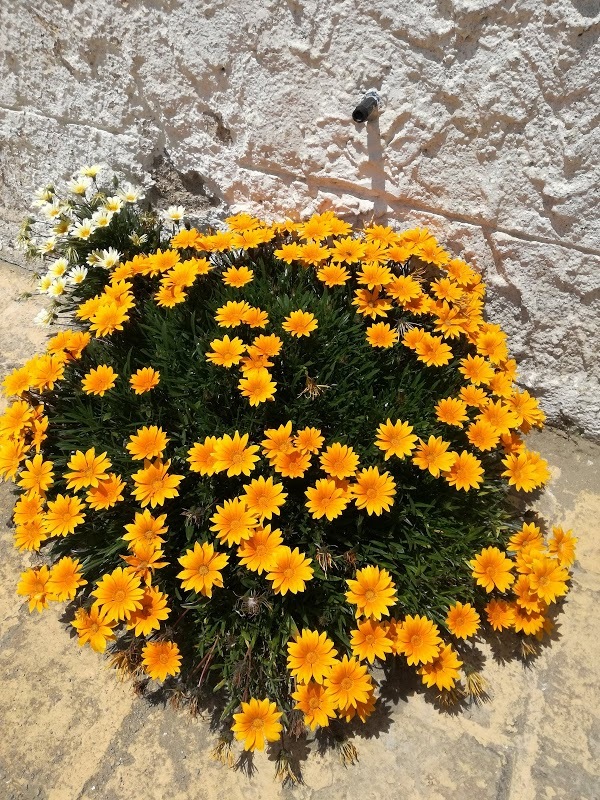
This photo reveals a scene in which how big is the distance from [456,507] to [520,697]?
688 mm

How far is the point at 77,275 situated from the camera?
9.05 ft

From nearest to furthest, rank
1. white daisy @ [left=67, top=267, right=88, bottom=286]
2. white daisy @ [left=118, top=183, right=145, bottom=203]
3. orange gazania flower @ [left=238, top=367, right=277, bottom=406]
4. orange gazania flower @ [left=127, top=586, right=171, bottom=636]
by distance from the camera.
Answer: orange gazania flower @ [left=127, top=586, right=171, bottom=636], orange gazania flower @ [left=238, top=367, right=277, bottom=406], white daisy @ [left=67, top=267, right=88, bottom=286], white daisy @ [left=118, top=183, right=145, bottom=203]

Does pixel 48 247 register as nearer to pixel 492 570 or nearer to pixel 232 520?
pixel 232 520

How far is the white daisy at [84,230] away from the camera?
2.84m

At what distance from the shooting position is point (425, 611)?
2074 mm

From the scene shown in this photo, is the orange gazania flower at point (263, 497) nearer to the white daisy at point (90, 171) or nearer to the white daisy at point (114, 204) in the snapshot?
the white daisy at point (114, 204)

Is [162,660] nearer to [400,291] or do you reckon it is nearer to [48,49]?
[400,291]

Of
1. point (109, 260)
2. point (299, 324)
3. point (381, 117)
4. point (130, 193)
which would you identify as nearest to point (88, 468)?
point (299, 324)

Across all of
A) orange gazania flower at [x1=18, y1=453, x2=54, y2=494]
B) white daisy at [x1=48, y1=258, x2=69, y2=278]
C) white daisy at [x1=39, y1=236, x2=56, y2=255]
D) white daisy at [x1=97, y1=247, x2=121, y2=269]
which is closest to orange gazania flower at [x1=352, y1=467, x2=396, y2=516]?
orange gazania flower at [x1=18, y1=453, x2=54, y2=494]

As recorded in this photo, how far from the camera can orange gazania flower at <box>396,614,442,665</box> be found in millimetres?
1920

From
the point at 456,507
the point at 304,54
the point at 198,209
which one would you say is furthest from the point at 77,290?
the point at 456,507

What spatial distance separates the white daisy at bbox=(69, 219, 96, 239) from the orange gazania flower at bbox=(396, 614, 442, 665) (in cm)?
227

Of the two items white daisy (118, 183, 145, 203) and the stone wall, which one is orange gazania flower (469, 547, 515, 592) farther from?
white daisy (118, 183, 145, 203)

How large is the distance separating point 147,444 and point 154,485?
Answer: 0.16 m
